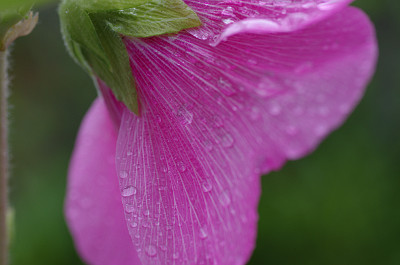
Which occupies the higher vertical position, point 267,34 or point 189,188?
point 267,34

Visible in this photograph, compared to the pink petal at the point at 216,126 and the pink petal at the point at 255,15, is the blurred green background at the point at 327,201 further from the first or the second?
the pink petal at the point at 255,15

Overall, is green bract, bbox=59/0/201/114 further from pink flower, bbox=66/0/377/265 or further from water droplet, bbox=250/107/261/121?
water droplet, bbox=250/107/261/121

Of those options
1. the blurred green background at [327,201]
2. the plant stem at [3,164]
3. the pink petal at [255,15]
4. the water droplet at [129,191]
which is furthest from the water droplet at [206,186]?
the blurred green background at [327,201]

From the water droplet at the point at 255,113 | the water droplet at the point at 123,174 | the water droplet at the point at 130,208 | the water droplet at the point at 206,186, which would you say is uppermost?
the water droplet at the point at 255,113

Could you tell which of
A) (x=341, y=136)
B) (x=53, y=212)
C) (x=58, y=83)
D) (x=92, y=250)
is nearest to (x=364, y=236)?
(x=341, y=136)

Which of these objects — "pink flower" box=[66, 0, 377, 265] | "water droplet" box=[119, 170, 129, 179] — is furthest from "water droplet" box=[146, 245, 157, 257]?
"water droplet" box=[119, 170, 129, 179]

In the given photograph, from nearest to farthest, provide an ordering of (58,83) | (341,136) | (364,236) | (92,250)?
(92,250) → (364,236) → (341,136) → (58,83)

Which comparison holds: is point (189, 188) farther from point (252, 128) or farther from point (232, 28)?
point (232, 28)
